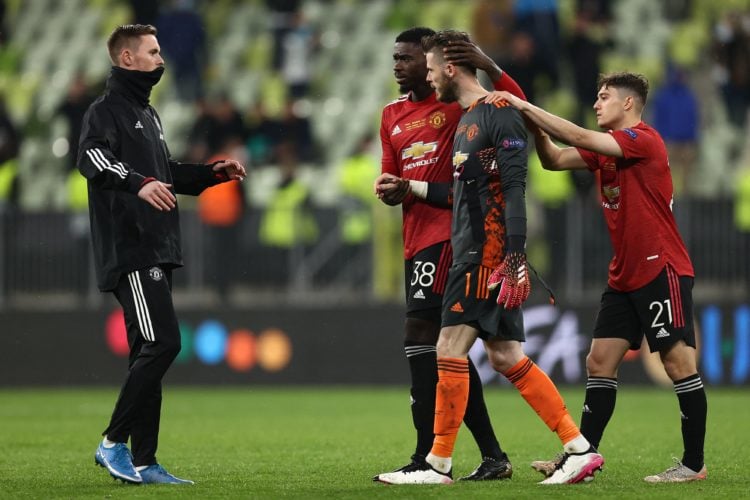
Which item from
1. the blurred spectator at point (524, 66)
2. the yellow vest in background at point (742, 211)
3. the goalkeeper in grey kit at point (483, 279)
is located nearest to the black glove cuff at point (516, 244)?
the goalkeeper in grey kit at point (483, 279)

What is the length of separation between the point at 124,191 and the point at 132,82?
2.21ft

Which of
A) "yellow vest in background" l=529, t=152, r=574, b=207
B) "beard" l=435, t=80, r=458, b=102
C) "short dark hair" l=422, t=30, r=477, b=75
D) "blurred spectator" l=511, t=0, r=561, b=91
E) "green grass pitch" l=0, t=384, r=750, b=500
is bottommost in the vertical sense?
"green grass pitch" l=0, t=384, r=750, b=500

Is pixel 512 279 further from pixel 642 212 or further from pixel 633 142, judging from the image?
pixel 633 142

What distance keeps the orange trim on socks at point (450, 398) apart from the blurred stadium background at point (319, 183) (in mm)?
7712

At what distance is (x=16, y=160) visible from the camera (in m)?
18.2

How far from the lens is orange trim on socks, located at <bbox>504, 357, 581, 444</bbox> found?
6992 millimetres

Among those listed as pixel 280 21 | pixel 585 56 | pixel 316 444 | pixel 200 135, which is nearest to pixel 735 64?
pixel 585 56

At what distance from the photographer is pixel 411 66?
24.8ft

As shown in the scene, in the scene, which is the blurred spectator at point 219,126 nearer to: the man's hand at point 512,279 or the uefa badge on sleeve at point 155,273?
the uefa badge on sleeve at point 155,273

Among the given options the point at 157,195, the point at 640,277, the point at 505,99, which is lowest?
the point at 640,277

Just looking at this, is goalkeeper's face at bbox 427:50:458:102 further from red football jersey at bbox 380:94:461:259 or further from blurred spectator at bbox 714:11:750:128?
blurred spectator at bbox 714:11:750:128

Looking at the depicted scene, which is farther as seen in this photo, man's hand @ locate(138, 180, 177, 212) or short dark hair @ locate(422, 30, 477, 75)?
short dark hair @ locate(422, 30, 477, 75)

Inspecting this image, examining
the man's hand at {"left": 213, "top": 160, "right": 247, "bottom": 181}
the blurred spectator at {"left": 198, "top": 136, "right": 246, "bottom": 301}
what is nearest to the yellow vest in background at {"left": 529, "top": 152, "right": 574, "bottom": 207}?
the blurred spectator at {"left": 198, "top": 136, "right": 246, "bottom": 301}

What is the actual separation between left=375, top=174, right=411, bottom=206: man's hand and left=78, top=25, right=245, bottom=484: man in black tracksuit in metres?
1.09
